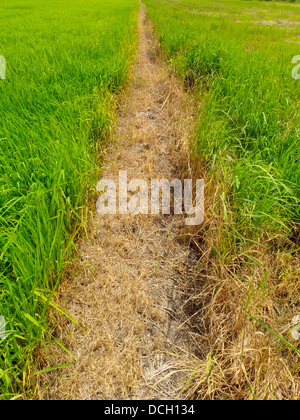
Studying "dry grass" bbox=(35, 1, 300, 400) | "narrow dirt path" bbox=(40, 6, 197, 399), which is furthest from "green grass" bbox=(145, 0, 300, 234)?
"narrow dirt path" bbox=(40, 6, 197, 399)

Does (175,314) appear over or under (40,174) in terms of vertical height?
under

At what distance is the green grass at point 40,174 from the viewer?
0.95 metres

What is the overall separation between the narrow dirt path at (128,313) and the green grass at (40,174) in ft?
0.49

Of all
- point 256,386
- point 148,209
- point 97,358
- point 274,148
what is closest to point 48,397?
point 97,358

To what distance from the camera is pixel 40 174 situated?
4.67 ft

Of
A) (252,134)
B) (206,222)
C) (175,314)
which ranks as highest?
(252,134)

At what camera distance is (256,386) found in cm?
92

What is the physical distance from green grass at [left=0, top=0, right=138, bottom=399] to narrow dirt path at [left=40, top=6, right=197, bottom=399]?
0.49 ft

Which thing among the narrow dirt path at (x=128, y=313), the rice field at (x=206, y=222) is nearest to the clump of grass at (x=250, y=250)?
the rice field at (x=206, y=222)

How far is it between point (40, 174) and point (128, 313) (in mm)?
950

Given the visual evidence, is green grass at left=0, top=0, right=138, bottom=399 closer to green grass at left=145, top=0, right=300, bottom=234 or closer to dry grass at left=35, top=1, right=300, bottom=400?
dry grass at left=35, top=1, right=300, bottom=400

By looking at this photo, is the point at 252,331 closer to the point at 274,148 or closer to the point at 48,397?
the point at 48,397

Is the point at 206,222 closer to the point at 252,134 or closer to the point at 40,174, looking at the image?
the point at 252,134

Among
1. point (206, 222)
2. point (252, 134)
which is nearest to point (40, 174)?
point (206, 222)
